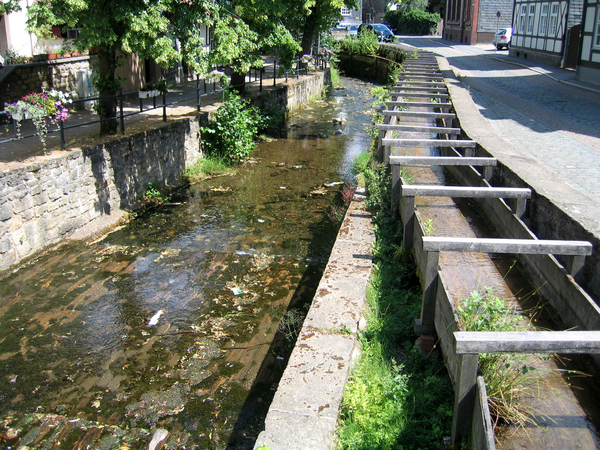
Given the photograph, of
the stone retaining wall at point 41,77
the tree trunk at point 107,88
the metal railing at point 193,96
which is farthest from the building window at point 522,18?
the tree trunk at point 107,88

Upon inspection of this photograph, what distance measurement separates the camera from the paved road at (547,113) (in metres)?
9.24

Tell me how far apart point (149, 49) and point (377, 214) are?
15.5 ft

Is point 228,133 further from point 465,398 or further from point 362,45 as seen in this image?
point 362,45

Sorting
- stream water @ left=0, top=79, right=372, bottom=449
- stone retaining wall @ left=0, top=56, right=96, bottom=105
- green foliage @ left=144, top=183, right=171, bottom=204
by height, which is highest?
stone retaining wall @ left=0, top=56, right=96, bottom=105

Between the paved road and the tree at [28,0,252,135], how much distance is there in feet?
21.0

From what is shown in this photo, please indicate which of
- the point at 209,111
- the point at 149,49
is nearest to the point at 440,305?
the point at 149,49

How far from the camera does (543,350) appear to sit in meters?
2.71

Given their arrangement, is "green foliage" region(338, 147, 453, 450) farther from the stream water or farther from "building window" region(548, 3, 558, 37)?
"building window" region(548, 3, 558, 37)

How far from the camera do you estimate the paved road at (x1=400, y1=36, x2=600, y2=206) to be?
924 cm

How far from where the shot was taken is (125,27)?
29.2ft

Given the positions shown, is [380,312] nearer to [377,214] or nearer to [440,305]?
[440,305]

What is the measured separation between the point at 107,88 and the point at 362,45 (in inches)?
970

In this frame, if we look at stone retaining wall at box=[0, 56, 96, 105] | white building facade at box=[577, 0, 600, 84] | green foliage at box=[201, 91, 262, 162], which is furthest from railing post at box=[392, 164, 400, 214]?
white building facade at box=[577, 0, 600, 84]

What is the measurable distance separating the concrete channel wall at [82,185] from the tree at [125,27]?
86cm
